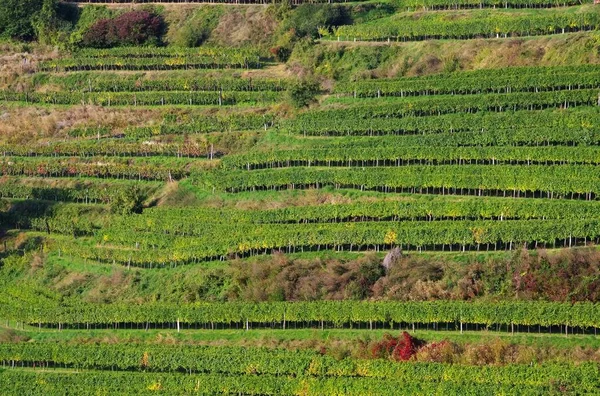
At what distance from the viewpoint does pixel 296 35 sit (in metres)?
129

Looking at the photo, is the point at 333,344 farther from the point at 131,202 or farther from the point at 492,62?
the point at 492,62

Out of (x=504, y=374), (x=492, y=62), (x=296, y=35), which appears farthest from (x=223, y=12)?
(x=504, y=374)

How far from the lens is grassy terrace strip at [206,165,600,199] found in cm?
9525

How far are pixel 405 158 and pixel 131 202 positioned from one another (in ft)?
66.0

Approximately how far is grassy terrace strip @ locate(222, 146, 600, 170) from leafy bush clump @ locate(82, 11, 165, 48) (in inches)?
1149

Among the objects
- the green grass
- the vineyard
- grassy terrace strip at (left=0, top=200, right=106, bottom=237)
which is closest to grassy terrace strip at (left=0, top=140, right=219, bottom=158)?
the vineyard

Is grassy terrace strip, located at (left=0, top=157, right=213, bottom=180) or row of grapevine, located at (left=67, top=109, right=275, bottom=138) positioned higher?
row of grapevine, located at (left=67, top=109, right=275, bottom=138)

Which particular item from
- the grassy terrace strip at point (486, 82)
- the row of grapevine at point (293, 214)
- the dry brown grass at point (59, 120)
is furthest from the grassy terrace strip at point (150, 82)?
the row of grapevine at point (293, 214)

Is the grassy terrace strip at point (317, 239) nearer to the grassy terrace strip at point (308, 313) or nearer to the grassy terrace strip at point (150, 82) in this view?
the grassy terrace strip at point (308, 313)

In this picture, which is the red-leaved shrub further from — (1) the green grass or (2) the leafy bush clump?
(2) the leafy bush clump

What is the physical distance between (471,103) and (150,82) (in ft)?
103

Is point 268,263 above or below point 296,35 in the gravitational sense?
below

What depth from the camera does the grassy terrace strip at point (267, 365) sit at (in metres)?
77.5

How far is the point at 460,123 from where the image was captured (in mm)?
106125
